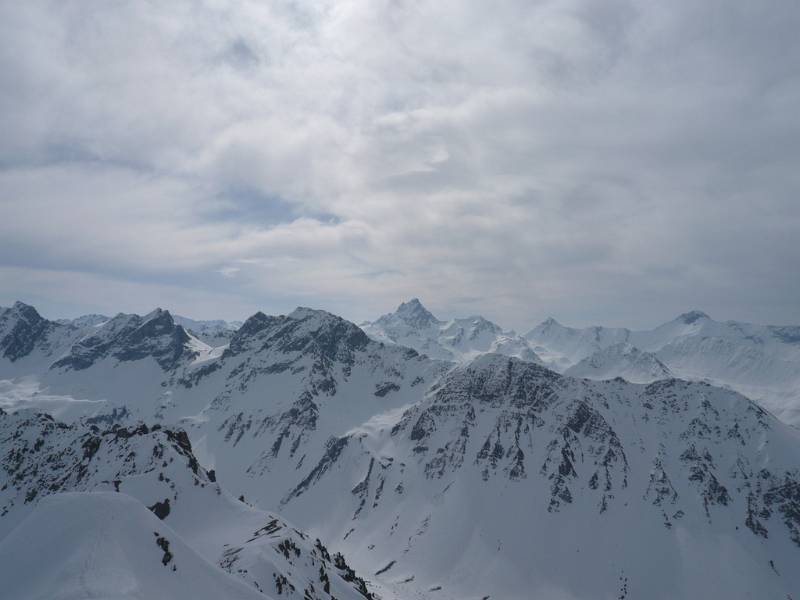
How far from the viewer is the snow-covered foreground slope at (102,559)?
4691 centimetres

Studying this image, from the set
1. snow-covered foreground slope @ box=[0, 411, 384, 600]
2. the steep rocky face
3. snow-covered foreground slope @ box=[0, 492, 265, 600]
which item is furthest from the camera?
the steep rocky face

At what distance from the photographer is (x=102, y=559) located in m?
51.4

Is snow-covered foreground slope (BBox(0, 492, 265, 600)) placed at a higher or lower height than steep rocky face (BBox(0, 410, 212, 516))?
higher

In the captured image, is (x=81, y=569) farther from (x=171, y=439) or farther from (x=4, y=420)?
(x=4, y=420)

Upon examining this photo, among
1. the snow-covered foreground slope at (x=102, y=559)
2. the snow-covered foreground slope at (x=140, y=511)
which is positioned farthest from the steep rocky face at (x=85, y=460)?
the snow-covered foreground slope at (x=102, y=559)

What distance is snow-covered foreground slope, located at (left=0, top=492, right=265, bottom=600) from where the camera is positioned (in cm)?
4691

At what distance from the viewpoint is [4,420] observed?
171375mm

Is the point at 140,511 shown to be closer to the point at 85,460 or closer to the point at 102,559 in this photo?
the point at 102,559

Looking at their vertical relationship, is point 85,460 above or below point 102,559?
below

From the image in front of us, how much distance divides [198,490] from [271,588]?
46916mm

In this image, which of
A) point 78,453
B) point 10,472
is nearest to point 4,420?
point 10,472

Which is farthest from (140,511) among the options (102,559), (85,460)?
(85,460)

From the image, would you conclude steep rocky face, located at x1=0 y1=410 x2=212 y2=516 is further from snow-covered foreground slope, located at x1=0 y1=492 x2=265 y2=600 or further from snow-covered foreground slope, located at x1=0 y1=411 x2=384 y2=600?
snow-covered foreground slope, located at x1=0 y1=492 x2=265 y2=600

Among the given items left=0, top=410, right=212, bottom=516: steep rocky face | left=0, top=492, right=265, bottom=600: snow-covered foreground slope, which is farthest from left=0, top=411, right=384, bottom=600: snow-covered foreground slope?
left=0, top=410, right=212, bottom=516: steep rocky face
